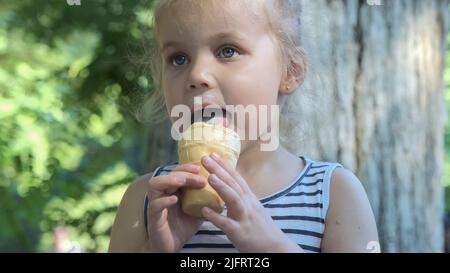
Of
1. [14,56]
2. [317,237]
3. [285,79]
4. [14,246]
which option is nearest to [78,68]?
[14,56]

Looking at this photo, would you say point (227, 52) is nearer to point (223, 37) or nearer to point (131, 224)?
point (223, 37)

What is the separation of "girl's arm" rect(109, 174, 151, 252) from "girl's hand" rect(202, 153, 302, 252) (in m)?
0.20

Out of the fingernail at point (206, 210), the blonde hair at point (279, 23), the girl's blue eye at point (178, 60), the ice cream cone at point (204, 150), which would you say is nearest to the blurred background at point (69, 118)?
the blonde hair at point (279, 23)

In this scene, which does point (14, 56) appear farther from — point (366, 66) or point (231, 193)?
point (231, 193)

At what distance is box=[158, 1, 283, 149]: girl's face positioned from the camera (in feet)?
3.99

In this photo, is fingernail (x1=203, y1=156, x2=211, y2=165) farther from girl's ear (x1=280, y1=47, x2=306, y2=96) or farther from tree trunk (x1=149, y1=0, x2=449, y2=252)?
tree trunk (x1=149, y1=0, x2=449, y2=252)

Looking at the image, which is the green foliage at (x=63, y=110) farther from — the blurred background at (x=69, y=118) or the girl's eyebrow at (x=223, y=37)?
the girl's eyebrow at (x=223, y=37)

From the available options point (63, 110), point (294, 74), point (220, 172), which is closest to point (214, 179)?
point (220, 172)

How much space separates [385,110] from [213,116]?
30.4 inches

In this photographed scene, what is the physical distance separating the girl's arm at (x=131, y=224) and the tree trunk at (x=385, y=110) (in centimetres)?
51

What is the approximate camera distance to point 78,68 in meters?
2.78

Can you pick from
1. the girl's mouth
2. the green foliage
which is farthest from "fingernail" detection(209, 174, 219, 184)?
the green foliage

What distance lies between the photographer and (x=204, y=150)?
3.83 feet

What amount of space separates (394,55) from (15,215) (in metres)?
1.79
